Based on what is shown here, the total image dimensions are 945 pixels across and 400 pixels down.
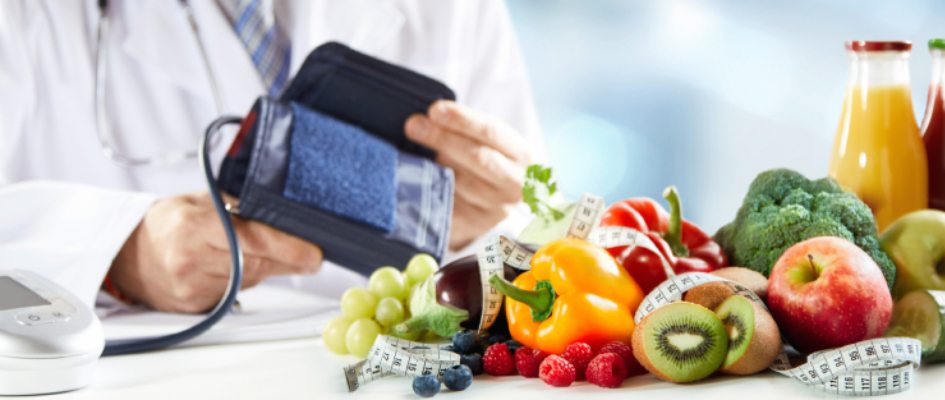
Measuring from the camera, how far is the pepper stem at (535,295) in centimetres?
98

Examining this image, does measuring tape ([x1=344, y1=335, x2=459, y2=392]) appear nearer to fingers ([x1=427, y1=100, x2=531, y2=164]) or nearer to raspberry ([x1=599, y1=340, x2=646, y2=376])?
raspberry ([x1=599, y1=340, x2=646, y2=376])

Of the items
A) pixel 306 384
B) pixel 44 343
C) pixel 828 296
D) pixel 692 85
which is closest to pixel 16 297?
pixel 44 343

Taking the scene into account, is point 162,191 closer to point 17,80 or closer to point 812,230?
point 17,80

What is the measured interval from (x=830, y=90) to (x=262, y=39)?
3366 millimetres

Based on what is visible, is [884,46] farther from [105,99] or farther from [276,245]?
[105,99]

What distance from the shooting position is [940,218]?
3.53ft

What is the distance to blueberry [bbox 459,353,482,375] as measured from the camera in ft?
3.18

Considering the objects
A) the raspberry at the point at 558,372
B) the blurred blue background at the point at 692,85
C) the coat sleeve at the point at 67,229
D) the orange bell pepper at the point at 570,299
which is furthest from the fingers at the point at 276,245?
the blurred blue background at the point at 692,85

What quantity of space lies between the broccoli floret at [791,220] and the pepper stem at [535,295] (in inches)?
9.8

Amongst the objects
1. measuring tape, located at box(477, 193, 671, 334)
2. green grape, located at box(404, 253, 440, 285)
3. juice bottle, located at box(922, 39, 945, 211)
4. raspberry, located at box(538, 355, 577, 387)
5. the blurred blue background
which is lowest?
the blurred blue background

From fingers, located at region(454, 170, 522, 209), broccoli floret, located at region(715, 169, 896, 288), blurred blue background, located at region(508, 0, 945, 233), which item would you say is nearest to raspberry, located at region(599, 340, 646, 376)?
broccoli floret, located at region(715, 169, 896, 288)

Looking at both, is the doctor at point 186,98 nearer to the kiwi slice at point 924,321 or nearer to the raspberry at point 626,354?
the raspberry at point 626,354

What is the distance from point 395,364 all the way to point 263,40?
1.05 metres

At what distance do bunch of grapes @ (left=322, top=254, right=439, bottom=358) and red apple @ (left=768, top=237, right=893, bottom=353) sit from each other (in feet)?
1.25
